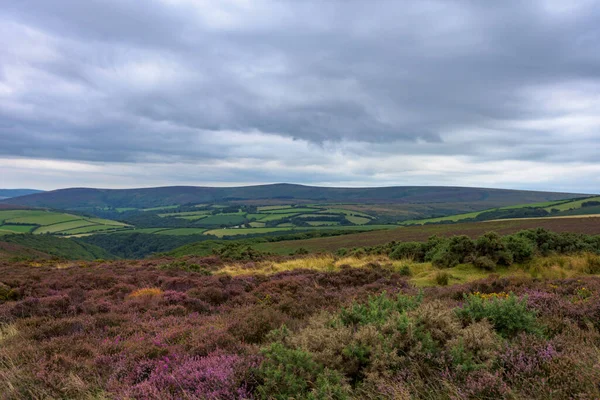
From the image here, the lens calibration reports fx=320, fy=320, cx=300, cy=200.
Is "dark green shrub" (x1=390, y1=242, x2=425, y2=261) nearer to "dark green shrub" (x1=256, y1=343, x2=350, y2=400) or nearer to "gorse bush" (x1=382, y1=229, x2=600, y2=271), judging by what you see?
"gorse bush" (x1=382, y1=229, x2=600, y2=271)

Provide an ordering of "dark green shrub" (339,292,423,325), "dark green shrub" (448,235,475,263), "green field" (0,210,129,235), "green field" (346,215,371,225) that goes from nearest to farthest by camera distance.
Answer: "dark green shrub" (339,292,423,325), "dark green shrub" (448,235,475,263), "green field" (0,210,129,235), "green field" (346,215,371,225)

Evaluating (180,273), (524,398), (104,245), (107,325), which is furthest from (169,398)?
(104,245)

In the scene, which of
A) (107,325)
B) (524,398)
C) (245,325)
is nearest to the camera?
(524,398)

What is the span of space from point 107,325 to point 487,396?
8.54 metres

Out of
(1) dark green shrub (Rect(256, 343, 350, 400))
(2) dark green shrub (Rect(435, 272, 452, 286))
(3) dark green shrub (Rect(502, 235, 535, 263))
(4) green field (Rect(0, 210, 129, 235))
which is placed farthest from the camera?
(4) green field (Rect(0, 210, 129, 235))

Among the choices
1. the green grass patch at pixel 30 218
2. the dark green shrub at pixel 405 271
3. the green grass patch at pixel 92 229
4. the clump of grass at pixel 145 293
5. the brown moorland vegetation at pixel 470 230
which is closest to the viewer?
the clump of grass at pixel 145 293

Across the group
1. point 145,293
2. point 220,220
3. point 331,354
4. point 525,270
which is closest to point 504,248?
point 525,270

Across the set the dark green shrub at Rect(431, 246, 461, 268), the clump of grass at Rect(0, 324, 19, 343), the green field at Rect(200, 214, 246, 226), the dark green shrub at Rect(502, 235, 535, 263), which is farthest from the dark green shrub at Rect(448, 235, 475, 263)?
the green field at Rect(200, 214, 246, 226)

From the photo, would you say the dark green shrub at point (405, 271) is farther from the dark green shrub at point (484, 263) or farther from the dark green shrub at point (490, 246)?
the dark green shrub at point (490, 246)

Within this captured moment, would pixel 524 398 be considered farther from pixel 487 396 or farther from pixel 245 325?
pixel 245 325

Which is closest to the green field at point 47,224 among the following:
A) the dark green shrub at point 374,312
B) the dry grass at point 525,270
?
the dry grass at point 525,270

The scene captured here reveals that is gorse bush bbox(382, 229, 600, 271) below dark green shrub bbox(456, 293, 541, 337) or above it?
below

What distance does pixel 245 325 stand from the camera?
7.01 meters

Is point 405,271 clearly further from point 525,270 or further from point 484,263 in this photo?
point 525,270
